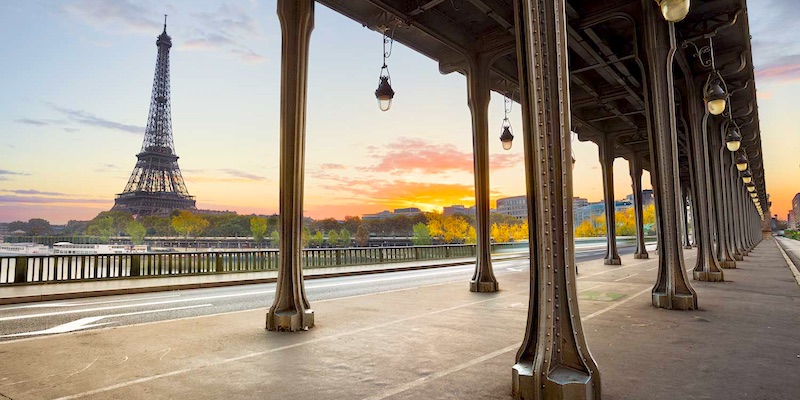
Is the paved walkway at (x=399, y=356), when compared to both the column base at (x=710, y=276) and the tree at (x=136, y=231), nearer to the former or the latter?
the column base at (x=710, y=276)

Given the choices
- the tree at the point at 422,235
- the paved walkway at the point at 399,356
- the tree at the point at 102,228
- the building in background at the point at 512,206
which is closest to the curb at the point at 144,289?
the paved walkway at the point at 399,356

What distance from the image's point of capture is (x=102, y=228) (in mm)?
77375

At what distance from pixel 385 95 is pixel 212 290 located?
8728 millimetres

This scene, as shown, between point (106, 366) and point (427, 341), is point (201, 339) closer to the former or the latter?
point (106, 366)

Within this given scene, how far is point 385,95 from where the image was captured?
34.8 feet

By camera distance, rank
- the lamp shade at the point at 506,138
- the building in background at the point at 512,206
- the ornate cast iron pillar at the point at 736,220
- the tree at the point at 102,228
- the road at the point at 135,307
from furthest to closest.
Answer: the building in background at the point at 512,206, the tree at the point at 102,228, the ornate cast iron pillar at the point at 736,220, the lamp shade at the point at 506,138, the road at the point at 135,307

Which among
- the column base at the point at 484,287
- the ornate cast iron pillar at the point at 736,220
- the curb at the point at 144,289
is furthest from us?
the ornate cast iron pillar at the point at 736,220

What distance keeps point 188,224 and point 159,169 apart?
1226 centimetres

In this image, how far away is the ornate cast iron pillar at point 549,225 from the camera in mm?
3818

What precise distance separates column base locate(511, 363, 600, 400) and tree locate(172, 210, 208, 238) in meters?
84.3

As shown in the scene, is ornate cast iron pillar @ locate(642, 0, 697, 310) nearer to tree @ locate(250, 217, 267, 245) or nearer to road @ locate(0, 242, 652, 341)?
road @ locate(0, 242, 652, 341)

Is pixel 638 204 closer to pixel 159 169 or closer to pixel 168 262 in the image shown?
pixel 168 262

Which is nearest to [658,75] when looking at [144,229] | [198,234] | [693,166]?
[693,166]

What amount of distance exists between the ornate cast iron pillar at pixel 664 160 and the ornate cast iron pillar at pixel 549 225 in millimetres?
6071
